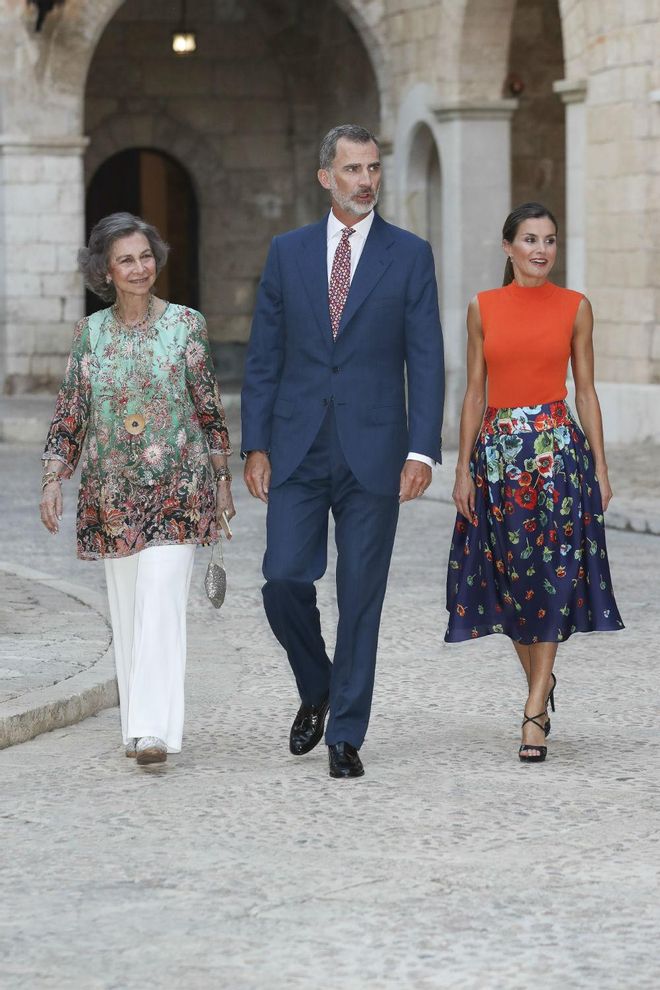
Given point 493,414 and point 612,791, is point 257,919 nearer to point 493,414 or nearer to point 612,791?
point 612,791

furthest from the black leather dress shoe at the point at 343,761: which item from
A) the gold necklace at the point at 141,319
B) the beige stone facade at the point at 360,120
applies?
the beige stone facade at the point at 360,120

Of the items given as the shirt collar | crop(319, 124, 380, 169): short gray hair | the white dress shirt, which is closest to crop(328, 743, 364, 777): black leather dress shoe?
the white dress shirt

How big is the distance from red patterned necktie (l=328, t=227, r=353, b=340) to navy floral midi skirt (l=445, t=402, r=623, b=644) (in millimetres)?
621

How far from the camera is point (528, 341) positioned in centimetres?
624

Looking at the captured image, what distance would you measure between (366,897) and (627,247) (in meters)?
12.5

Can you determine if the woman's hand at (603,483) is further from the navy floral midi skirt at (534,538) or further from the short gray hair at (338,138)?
the short gray hair at (338,138)

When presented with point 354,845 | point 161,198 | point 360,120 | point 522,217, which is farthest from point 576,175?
point 354,845

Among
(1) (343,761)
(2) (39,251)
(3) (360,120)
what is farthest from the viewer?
(3) (360,120)

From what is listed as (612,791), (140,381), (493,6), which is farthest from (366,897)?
(493,6)

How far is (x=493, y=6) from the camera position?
19.3 m

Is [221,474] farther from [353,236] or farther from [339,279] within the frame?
[353,236]

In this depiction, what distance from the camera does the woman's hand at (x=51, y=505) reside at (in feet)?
20.0

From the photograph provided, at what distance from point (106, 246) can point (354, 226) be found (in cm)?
72

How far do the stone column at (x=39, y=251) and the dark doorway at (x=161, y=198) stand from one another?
4444mm
